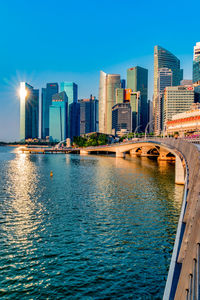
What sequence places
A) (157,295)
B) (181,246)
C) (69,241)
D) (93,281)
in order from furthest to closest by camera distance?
A: (69,241) → (93,281) → (157,295) → (181,246)

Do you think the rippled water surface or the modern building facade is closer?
the rippled water surface

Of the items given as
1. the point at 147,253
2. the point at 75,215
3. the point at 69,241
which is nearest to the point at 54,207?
the point at 75,215

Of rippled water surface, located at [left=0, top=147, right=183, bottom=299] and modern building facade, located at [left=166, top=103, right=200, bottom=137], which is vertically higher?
modern building facade, located at [left=166, top=103, right=200, bottom=137]

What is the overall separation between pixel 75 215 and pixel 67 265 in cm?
1284

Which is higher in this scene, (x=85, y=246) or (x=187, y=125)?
(x=187, y=125)

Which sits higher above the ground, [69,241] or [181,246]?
[181,246]

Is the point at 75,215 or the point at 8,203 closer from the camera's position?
the point at 75,215

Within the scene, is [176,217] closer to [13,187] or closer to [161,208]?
[161,208]

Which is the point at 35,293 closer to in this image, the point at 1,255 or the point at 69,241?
the point at 1,255

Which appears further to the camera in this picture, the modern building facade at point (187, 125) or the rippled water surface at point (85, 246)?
the modern building facade at point (187, 125)

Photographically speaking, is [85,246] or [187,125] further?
[187,125]

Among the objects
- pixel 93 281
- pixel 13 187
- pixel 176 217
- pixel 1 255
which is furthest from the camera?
pixel 13 187

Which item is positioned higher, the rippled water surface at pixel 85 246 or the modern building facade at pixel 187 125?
the modern building facade at pixel 187 125

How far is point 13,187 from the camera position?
172 ft
